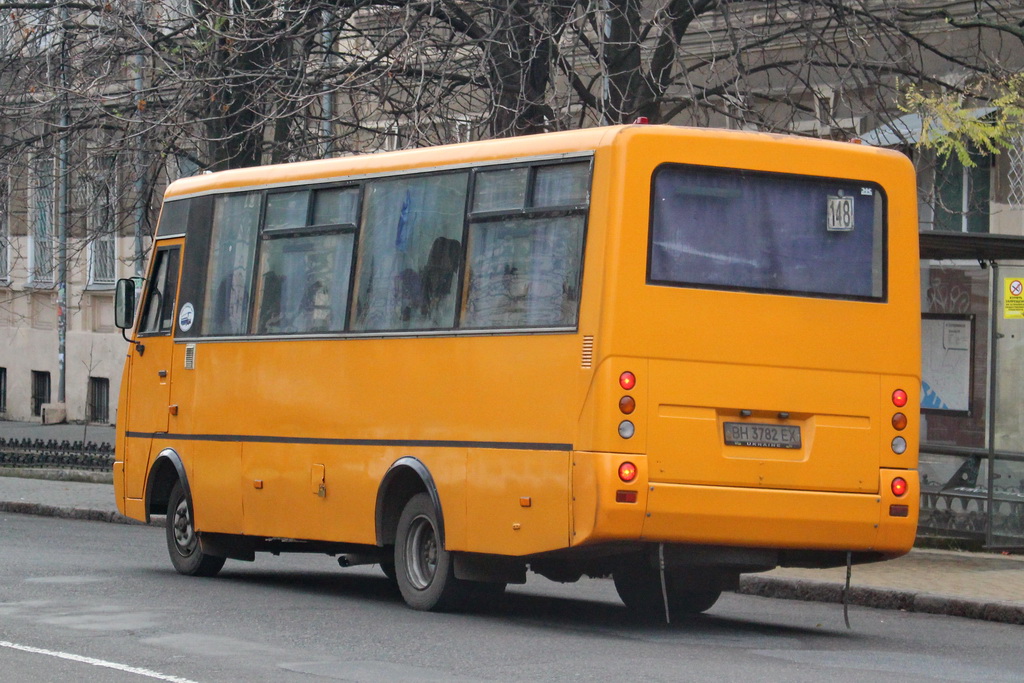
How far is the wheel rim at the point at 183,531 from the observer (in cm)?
1404

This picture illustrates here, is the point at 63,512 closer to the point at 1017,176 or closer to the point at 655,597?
the point at 655,597

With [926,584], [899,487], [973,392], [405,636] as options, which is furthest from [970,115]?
[405,636]

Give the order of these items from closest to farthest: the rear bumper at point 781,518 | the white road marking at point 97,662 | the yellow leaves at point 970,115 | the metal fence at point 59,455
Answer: the white road marking at point 97,662 < the rear bumper at point 781,518 < the yellow leaves at point 970,115 < the metal fence at point 59,455

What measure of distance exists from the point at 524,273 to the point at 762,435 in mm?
1741

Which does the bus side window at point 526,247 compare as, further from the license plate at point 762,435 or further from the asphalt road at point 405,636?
the asphalt road at point 405,636

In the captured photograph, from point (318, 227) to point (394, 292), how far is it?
44.4 inches

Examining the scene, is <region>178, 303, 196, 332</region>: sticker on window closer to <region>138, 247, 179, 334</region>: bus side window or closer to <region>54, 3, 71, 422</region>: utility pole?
<region>138, 247, 179, 334</region>: bus side window

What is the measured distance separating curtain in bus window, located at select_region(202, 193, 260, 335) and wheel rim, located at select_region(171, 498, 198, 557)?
1491 millimetres

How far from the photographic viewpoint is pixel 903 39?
19484 mm

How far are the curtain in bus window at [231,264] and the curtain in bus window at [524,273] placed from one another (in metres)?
2.81

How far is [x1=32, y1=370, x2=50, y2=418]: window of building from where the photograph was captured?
37.5 meters

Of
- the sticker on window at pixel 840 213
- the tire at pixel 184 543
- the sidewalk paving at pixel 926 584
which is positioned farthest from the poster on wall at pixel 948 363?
the tire at pixel 184 543

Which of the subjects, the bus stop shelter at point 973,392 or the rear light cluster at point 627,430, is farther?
the bus stop shelter at point 973,392

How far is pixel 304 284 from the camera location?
41.5ft
